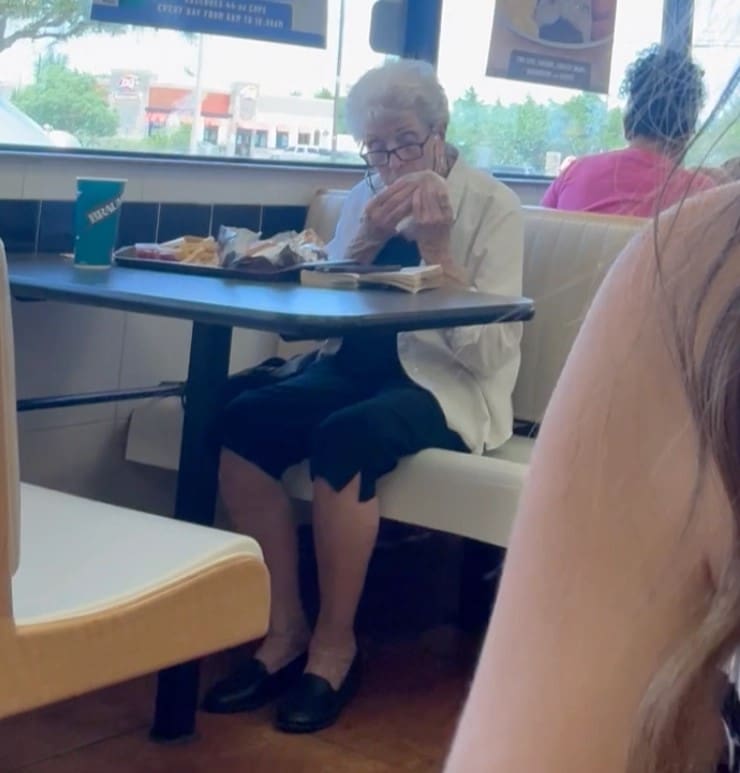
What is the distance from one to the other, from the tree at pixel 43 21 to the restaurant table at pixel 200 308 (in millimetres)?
502

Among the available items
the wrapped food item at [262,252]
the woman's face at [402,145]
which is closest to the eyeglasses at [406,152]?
the woman's face at [402,145]

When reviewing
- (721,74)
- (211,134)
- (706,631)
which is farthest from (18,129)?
(706,631)

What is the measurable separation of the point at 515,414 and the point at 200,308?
3.92ft

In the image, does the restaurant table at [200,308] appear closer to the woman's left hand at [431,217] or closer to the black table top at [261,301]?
the black table top at [261,301]

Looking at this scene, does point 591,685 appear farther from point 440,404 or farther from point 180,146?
point 180,146

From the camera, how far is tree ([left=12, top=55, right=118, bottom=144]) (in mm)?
2988

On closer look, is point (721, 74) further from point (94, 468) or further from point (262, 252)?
point (94, 468)

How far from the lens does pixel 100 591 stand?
172 centimetres

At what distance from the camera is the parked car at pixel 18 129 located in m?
2.93

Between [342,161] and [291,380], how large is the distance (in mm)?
978

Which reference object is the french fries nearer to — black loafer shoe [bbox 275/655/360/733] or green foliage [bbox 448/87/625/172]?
black loafer shoe [bbox 275/655/360/733]

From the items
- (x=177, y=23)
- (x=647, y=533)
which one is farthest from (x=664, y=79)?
(x=177, y=23)

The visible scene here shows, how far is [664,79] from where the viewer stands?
893 mm

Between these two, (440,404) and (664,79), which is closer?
(664,79)
